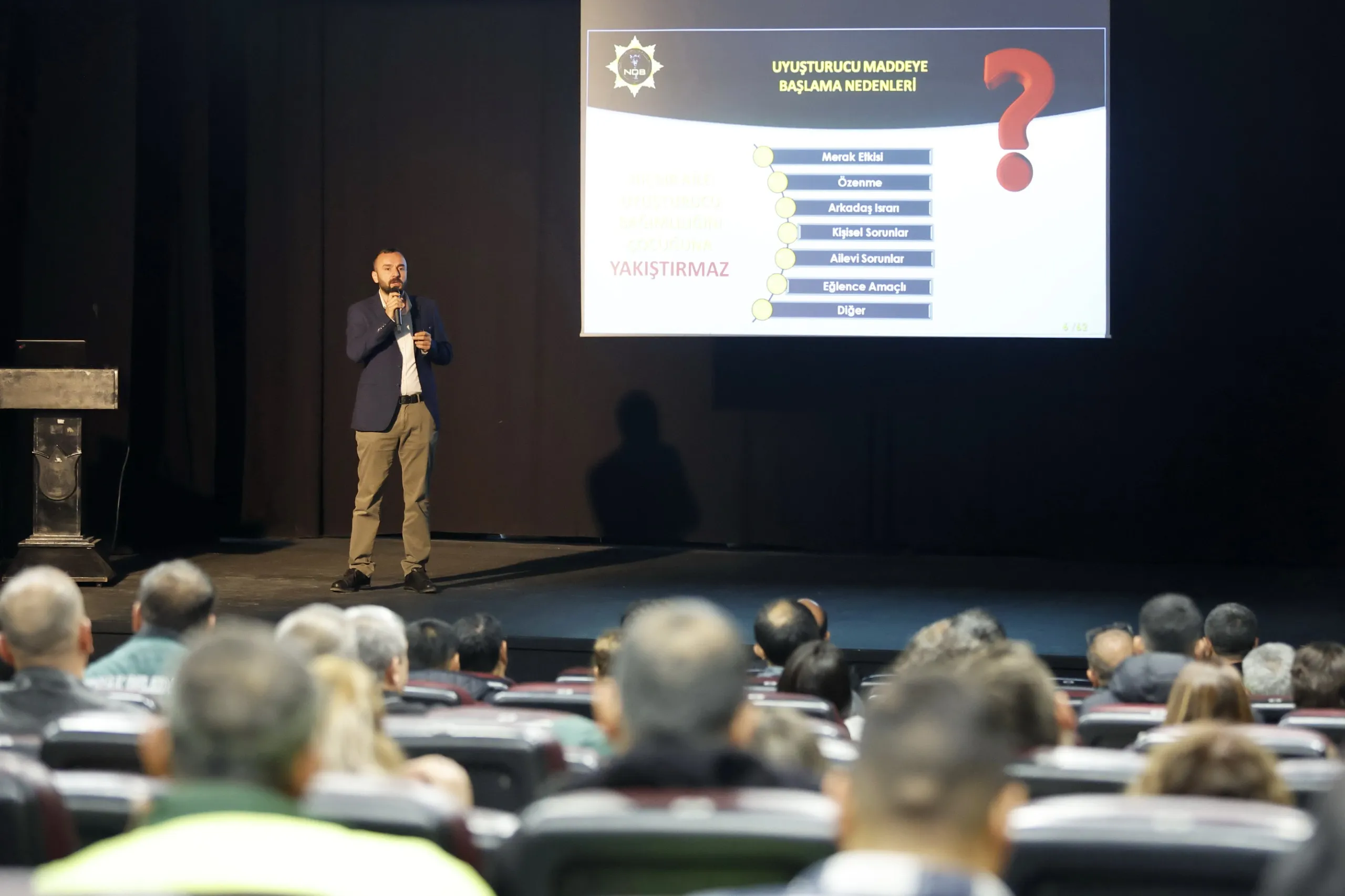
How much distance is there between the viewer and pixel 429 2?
7359 mm

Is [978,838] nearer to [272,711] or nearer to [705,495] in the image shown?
[272,711]

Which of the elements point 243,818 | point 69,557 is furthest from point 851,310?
point 243,818

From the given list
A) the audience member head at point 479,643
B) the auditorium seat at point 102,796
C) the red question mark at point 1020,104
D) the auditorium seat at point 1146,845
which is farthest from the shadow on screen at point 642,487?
the auditorium seat at point 1146,845

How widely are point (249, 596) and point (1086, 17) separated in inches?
167

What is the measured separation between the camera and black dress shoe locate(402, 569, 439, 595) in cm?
571

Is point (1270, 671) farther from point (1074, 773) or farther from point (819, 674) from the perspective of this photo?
point (1074, 773)

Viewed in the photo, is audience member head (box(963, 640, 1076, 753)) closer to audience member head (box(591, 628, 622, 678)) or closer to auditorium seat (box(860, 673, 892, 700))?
audience member head (box(591, 628, 622, 678))

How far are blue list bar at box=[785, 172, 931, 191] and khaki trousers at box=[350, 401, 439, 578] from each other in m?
2.00

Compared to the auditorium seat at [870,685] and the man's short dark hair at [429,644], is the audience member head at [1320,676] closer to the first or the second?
the auditorium seat at [870,685]

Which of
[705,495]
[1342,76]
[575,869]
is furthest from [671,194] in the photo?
[575,869]

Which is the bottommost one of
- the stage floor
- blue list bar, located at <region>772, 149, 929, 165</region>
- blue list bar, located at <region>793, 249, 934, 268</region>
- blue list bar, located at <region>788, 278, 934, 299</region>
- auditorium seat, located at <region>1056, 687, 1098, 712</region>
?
the stage floor

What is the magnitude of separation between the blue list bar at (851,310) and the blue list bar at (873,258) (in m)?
0.17

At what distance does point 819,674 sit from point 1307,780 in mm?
1132

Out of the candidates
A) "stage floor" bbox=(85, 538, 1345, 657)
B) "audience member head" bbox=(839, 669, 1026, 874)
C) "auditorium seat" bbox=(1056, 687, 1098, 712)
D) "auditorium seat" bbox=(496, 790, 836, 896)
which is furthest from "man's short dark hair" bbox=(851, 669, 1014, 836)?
"stage floor" bbox=(85, 538, 1345, 657)
